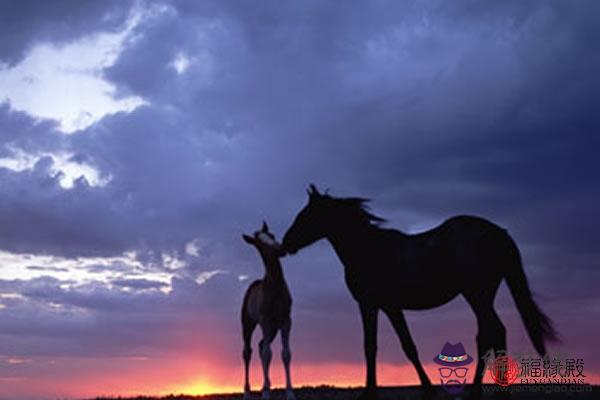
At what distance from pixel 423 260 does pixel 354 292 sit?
1639 millimetres

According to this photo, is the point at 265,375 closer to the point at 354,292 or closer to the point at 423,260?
the point at 354,292

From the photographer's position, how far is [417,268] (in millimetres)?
12719

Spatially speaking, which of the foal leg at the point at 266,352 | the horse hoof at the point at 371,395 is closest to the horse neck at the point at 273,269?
the foal leg at the point at 266,352

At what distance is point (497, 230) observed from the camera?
12.3 metres

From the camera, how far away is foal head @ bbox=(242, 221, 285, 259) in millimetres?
14992

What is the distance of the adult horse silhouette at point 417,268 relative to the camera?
469 inches

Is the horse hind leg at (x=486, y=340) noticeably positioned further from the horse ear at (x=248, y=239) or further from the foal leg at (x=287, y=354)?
the horse ear at (x=248, y=239)

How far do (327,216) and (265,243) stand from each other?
6.50 feet

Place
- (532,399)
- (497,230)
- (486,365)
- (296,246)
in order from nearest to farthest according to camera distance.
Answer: (486,365)
(497,230)
(532,399)
(296,246)

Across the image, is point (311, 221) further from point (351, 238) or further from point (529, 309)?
point (529, 309)

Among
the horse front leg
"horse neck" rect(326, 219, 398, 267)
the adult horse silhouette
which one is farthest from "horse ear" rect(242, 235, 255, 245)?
the horse front leg

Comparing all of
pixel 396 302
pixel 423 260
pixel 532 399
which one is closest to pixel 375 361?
pixel 396 302

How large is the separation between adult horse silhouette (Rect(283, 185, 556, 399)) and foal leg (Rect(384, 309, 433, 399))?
0.02m

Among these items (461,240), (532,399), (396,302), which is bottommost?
(532,399)
